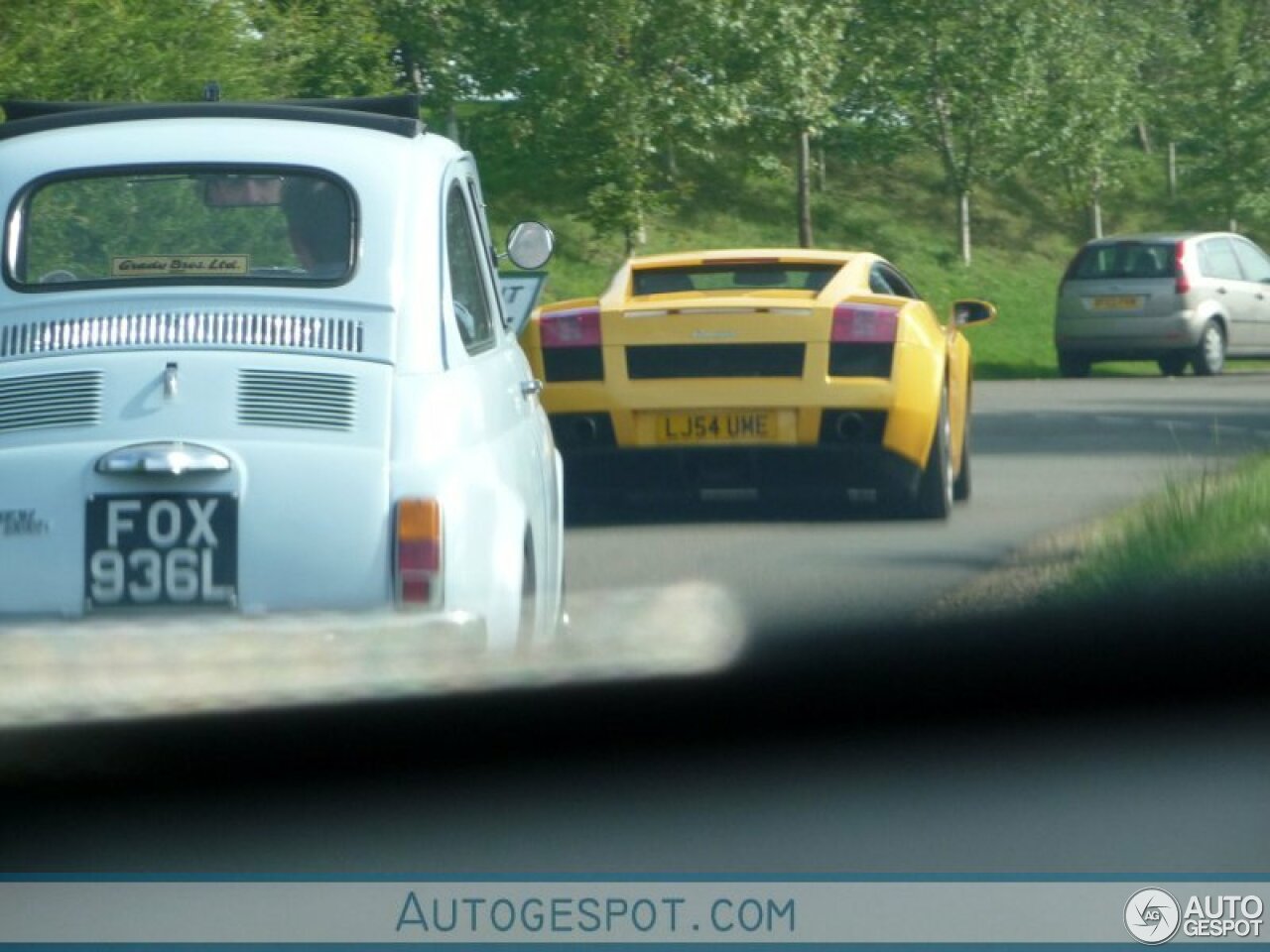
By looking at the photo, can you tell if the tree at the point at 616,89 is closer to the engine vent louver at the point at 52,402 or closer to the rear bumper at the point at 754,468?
the rear bumper at the point at 754,468

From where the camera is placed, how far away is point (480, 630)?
4199 millimetres

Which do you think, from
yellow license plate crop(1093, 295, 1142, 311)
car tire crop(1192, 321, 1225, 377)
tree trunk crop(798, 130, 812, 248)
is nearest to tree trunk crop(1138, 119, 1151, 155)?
tree trunk crop(798, 130, 812, 248)

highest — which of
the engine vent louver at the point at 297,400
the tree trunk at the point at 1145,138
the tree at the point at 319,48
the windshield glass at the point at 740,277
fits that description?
the tree trunk at the point at 1145,138

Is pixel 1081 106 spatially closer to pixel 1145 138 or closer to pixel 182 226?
pixel 1145 138

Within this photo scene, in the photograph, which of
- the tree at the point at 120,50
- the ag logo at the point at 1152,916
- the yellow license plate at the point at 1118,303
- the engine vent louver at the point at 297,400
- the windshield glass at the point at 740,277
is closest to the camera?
the ag logo at the point at 1152,916

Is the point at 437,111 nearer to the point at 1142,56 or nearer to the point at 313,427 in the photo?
the point at 1142,56

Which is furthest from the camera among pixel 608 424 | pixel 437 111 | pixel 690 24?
pixel 437 111

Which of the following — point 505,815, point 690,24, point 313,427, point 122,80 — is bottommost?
point 505,815

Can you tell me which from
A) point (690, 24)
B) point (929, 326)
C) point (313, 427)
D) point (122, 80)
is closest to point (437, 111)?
point (690, 24)

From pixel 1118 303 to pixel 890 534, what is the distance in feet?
52.7

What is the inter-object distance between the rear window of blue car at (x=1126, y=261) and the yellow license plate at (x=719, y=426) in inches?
629

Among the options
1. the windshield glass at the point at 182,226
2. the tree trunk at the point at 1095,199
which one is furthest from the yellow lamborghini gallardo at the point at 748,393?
the tree trunk at the point at 1095,199

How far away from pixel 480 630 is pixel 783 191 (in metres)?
51.3

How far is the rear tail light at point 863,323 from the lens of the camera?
32.4ft
